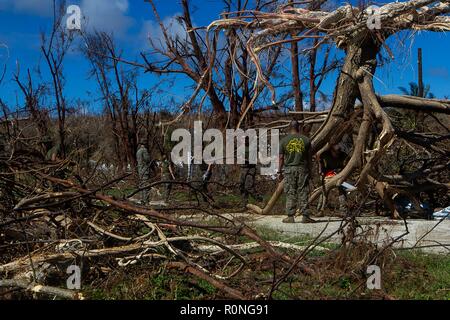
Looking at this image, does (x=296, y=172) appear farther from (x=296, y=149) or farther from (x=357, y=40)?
(x=357, y=40)

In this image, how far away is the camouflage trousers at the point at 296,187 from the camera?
34.3 feet

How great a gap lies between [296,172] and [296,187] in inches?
10.2

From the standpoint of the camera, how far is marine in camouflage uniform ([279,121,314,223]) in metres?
10.5

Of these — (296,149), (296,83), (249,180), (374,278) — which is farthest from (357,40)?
(296,83)

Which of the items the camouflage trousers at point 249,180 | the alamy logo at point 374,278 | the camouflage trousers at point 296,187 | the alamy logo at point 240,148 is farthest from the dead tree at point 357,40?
the alamy logo at point 374,278

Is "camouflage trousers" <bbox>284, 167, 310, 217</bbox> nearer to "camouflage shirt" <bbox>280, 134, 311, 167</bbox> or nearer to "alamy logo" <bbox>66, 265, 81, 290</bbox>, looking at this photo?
"camouflage shirt" <bbox>280, 134, 311, 167</bbox>

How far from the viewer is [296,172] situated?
10.6 meters

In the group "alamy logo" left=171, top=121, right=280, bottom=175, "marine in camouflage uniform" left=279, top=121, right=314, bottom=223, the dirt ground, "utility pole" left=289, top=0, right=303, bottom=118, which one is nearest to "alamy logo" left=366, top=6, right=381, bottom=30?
"marine in camouflage uniform" left=279, top=121, right=314, bottom=223

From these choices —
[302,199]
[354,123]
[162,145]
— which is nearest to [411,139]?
[354,123]

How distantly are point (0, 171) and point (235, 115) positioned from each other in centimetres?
1206

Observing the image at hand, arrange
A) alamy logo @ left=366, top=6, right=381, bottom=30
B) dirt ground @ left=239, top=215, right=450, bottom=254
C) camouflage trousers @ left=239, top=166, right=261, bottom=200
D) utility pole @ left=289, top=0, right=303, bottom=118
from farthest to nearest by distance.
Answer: utility pole @ left=289, top=0, right=303, bottom=118 → camouflage trousers @ left=239, top=166, right=261, bottom=200 → alamy logo @ left=366, top=6, right=381, bottom=30 → dirt ground @ left=239, top=215, right=450, bottom=254

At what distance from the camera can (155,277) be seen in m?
5.58
